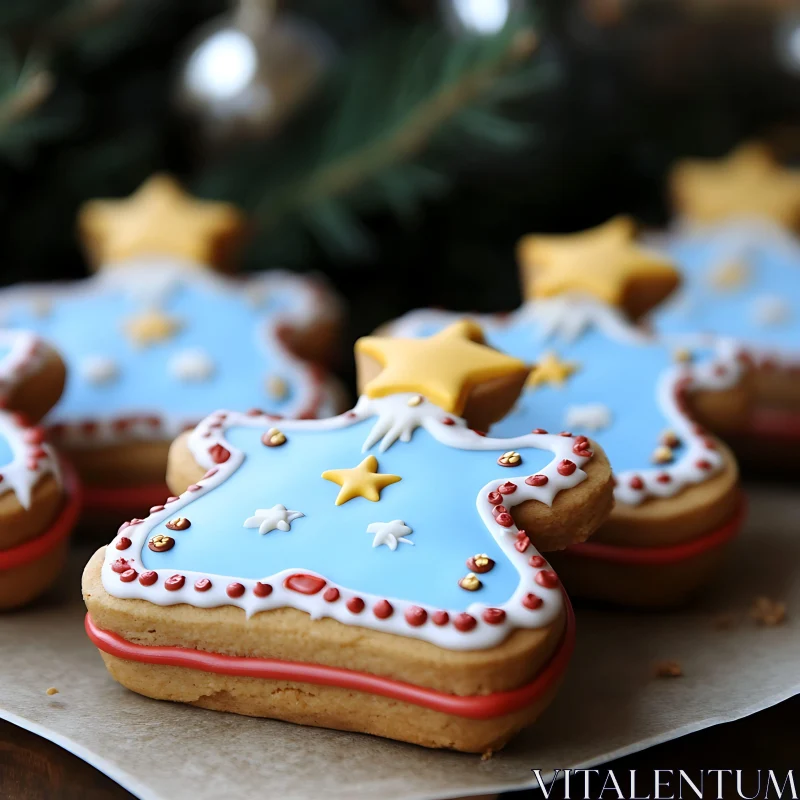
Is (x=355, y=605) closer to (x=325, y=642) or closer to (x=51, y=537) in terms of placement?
(x=325, y=642)

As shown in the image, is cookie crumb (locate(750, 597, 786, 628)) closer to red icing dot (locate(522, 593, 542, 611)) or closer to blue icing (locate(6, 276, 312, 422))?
red icing dot (locate(522, 593, 542, 611))

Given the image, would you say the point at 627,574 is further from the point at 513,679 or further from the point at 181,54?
the point at 181,54

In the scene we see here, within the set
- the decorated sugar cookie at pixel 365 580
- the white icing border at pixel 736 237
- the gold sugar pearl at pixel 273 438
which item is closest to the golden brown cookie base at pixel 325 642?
the decorated sugar cookie at pixel 365 580

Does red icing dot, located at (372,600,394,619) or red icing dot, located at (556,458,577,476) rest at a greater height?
red icing dot, located at (556,458,577,476)

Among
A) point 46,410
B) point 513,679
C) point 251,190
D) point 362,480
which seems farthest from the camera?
point 251,190

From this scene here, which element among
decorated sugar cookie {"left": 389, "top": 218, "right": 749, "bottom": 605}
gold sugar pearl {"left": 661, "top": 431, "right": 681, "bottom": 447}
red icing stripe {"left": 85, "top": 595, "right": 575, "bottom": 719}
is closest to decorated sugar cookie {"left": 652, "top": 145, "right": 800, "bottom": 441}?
decorated sugar cookie {"left": 389, "top": 218, "right": 749, "bottom": 605}

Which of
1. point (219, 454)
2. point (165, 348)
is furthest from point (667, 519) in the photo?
point (165, 348)

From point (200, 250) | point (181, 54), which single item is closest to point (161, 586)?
point (200, 250)
